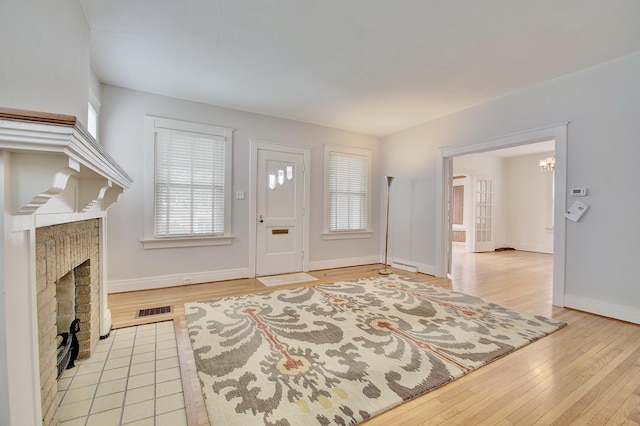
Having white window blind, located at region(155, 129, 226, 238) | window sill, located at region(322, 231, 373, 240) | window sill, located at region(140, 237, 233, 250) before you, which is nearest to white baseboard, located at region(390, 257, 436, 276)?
window sill, located at region(322, 231, 373, 240)

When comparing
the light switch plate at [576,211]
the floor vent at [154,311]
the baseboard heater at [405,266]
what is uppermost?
the light switch plate at [576,211]

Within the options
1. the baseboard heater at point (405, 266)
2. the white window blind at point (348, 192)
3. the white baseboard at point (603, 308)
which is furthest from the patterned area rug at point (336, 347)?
the white window blind at point (348, 192)

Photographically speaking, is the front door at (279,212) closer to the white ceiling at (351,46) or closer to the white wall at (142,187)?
the white wall at (142,187)

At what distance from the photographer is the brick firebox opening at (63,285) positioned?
123 cm

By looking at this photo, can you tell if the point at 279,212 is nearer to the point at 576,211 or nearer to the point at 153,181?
the point at 153,181

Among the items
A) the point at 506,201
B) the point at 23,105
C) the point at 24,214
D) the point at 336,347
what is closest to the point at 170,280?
the point at 336,347

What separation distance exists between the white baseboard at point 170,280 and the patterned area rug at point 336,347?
36.0 inches

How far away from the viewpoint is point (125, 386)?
173 cm

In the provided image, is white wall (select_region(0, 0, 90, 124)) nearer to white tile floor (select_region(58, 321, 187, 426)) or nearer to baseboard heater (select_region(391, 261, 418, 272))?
white tile floor (select_region(58, 321, 187, 426))

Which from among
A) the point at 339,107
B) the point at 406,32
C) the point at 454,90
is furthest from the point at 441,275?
the point at 406,32

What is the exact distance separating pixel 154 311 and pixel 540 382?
3376 mm

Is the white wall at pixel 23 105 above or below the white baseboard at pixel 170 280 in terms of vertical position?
above

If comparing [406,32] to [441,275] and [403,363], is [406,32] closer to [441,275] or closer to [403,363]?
[403,363]

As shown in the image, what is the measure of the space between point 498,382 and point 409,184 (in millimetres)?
3722
